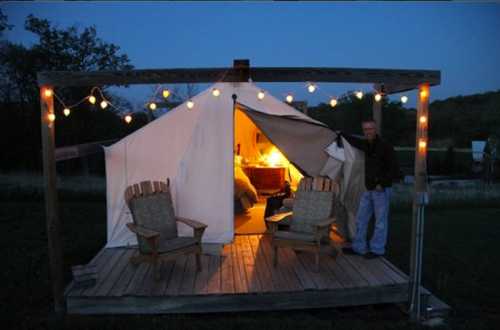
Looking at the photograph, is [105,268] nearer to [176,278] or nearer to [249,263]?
[176,278]

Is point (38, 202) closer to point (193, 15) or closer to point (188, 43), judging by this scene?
point (193, 15)

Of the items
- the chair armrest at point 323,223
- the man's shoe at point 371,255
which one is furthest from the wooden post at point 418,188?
the chair armrest at point 323,223

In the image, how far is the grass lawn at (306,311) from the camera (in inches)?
130

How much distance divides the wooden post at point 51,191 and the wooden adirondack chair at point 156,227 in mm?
671

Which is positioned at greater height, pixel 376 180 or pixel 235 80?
pixel 235 80

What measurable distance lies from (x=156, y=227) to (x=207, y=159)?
116cm

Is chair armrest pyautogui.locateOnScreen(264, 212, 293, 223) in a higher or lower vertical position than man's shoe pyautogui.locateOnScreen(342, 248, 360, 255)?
higher

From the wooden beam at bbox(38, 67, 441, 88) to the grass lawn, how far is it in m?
2.11

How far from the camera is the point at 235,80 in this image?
3566 millimetres

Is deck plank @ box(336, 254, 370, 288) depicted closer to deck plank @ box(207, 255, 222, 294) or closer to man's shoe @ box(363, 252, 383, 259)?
man's shoe @ box(363, 252, 383, 259)

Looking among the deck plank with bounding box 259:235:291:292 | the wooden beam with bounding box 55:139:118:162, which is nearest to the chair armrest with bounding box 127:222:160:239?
the wooden beam with bounding box 55:139:118:162

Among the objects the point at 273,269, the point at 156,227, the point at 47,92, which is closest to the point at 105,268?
the point at 156,227

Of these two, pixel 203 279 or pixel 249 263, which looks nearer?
pixel 203 279

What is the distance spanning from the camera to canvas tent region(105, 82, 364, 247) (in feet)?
15.8
